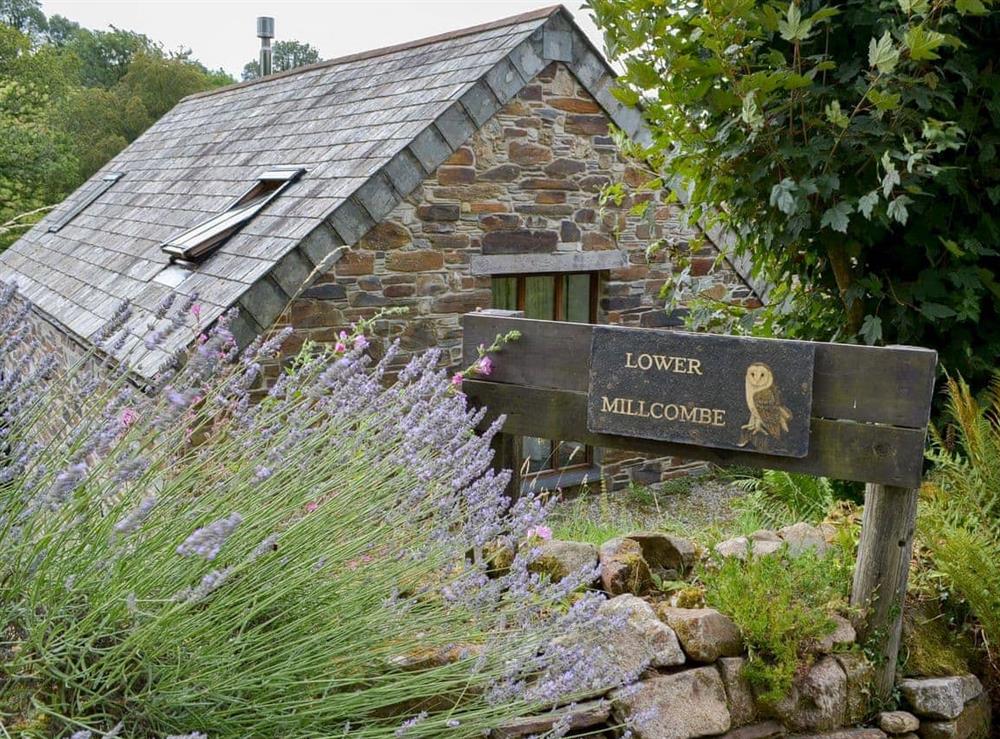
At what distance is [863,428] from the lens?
10.3 feet

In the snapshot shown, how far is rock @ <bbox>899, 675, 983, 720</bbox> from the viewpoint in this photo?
3.27 metres

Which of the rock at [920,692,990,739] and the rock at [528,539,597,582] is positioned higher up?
the rock at [528,539,597,582]

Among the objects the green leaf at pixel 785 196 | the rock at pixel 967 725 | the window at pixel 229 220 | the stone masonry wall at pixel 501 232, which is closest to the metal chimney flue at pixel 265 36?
the window at pixel 229 220

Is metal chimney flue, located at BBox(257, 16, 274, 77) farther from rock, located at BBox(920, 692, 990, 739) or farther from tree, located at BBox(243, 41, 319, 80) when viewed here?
tree, located at BBox(243, 41, 319, 80)

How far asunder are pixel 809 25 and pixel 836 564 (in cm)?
217

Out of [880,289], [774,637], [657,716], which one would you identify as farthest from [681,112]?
[657,716]

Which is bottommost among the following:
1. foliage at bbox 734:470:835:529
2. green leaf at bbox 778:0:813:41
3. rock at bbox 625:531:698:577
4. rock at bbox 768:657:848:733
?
foliage at bbox 734:470:835:529

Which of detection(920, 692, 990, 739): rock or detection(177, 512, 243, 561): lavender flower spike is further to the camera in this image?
detection(920, 692, 990, 739): rock

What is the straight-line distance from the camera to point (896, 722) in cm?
321

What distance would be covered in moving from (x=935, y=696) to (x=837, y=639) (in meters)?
0.45

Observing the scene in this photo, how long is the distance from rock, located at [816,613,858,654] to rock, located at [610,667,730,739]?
421mm

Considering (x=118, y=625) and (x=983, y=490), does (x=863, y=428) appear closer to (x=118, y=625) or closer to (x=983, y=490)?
(x=983, y=490)

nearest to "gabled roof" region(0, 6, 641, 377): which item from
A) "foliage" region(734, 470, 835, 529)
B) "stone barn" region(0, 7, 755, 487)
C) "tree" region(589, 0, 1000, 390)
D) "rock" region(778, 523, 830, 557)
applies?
"stone barn" region(0, 7, 755, 487)

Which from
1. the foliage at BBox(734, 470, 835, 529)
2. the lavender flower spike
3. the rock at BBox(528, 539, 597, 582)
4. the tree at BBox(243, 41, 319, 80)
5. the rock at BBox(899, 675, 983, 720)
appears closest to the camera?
the lavender flower spike
